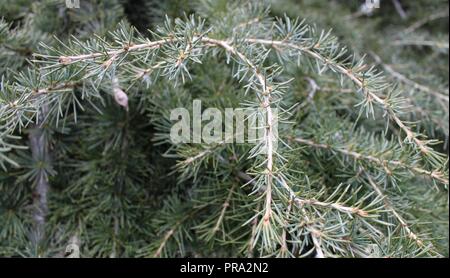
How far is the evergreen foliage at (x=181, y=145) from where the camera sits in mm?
476

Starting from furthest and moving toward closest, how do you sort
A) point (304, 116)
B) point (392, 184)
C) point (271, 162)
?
point (304, 116) → point (392, 184) → point (271, 162)

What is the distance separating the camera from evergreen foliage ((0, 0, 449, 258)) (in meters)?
0.48

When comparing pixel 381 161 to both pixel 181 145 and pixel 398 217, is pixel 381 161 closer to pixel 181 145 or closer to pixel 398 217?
pixel 398 217

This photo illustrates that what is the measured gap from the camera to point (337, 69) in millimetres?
506

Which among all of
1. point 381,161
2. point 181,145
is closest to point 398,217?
point 381,161

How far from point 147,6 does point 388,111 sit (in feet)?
1.26

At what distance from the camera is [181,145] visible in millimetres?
562

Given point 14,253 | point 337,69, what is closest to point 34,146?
point 14,253

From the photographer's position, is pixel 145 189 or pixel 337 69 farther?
pixel 145 189

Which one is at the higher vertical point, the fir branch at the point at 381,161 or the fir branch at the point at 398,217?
the fir branch at the point at 381,161

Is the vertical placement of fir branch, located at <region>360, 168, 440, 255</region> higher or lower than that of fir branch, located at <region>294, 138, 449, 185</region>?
lower
